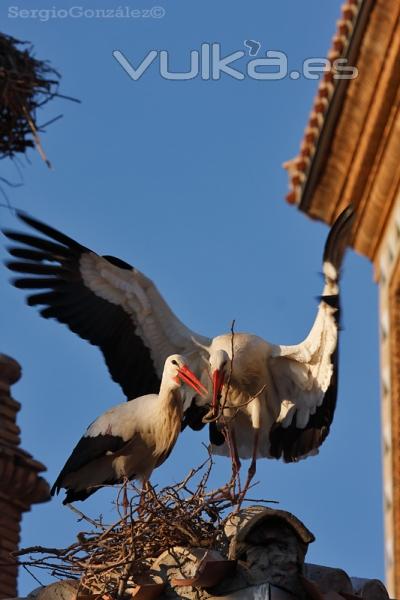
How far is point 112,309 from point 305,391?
98 cm

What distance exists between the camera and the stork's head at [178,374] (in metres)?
8.31

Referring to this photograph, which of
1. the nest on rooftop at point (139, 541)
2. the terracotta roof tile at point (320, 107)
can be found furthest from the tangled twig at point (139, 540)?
the terracotta roof tile at point (320, 107)

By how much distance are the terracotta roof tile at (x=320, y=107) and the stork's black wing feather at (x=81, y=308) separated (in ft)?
10.5

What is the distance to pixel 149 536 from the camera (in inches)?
274

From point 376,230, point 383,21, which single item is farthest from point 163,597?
point 376,230

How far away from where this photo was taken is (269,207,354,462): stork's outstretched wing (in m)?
9.09

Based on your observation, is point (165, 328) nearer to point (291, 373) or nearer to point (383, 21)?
point (291, 373)

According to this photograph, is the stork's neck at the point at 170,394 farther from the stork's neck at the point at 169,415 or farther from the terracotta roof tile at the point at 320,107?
the terracotta roof tile at the point at 320,107

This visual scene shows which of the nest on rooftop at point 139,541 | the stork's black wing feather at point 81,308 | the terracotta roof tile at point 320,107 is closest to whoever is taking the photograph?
the nest on rooftop at point 139,541

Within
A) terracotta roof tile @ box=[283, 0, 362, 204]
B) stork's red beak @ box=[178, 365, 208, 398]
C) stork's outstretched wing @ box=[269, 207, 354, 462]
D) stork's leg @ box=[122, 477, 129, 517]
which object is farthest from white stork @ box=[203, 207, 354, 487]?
terracotta roof tile @ box=[283, 0, 362, 204]

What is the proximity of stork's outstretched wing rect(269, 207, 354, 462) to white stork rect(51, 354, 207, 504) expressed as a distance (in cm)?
74

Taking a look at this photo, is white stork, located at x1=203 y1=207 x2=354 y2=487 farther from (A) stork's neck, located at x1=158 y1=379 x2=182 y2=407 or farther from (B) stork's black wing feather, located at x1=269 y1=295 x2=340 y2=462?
(A) stork's neck, located at x1=158 y1=379 x2=182 y2=407

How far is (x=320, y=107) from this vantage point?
40.4ft

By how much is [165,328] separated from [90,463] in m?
1.08
